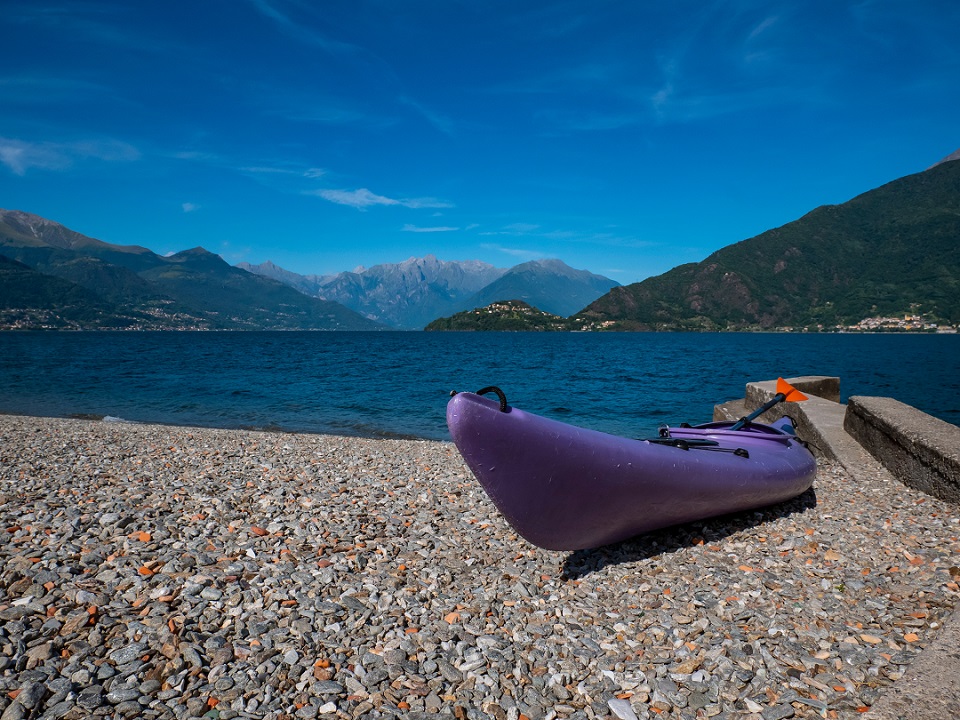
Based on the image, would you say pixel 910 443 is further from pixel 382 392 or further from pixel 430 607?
pixel 382 392

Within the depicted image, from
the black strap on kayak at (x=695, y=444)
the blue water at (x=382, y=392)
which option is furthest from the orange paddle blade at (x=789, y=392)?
the blue water at (x=382, y=392)

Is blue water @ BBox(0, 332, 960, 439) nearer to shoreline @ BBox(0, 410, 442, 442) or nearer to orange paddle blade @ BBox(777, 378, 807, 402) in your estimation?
shoreline @ BBox(0, 410, 442, 442)

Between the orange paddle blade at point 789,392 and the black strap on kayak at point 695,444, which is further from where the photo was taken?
the orange paddle blade at point 789,392

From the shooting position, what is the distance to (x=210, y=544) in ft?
19.8

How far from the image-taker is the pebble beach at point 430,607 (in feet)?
12.7

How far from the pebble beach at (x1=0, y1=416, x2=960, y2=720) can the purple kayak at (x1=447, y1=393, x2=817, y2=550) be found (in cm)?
54

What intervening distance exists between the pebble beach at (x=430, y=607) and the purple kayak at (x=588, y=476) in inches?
21.1

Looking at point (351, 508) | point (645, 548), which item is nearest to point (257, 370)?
point (351, 508)

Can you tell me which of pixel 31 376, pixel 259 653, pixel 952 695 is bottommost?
pixel 31 376

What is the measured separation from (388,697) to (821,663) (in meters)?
3.42

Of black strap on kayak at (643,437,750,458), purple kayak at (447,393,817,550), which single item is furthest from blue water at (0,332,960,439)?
purple kayak at (447,393,817,550)

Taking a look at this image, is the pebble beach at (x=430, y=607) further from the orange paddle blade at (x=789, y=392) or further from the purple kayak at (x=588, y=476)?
the orange paddle blade at (x=789, y=392)

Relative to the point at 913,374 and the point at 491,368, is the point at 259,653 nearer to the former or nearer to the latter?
the point at 491,368

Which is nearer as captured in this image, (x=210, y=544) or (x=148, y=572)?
(x=148, y=572)
